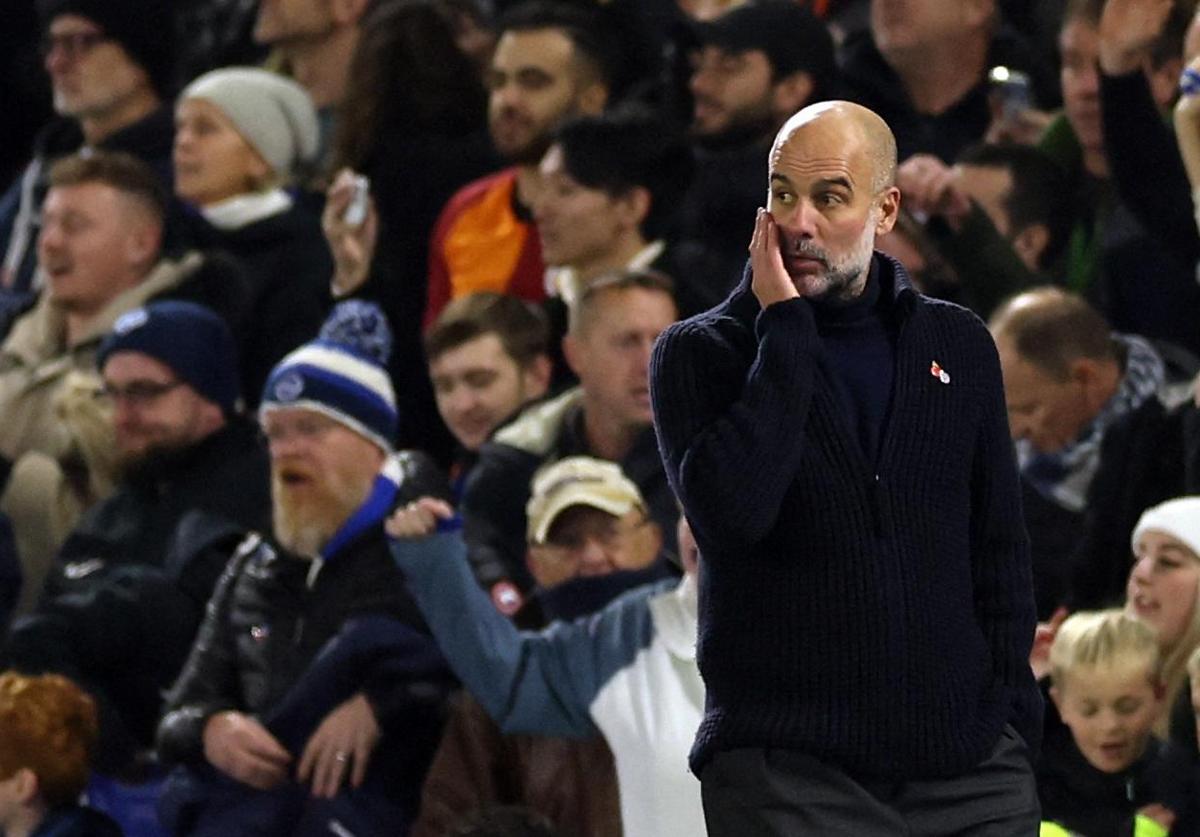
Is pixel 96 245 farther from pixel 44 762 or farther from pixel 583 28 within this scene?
pixel 44 762

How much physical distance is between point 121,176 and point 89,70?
1233 mm

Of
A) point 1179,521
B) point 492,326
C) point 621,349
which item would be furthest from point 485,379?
point 1179,521

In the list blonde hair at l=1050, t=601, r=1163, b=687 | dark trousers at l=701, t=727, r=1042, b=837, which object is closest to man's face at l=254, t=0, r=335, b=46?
blonde hair at l=1050, t=601, r=1163, b=687

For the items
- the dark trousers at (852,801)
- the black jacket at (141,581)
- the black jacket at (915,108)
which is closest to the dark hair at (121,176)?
the black jacket at (141,581)

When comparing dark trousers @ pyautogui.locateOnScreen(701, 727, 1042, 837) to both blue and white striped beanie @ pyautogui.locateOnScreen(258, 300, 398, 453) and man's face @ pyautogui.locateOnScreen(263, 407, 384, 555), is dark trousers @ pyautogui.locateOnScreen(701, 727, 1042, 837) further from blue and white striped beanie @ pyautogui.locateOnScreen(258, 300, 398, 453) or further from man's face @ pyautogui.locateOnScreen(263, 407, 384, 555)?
blue and white striped beanie @ pyautogui.locateOnScreen(258, 300, 398, 453)

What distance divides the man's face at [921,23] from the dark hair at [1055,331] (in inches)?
58.2

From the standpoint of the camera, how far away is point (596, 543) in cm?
667

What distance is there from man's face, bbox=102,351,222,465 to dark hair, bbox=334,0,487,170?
1243mm

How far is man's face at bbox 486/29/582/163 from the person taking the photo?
872 centimetres

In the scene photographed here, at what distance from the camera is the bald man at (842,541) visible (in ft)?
13.3

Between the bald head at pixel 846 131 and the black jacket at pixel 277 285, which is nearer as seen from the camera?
the bald head at pixel 846 131

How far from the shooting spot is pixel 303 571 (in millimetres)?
7035

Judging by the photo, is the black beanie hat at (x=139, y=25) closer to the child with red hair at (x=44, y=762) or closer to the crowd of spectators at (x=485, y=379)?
the crowd of spectators at (x=485, y=379)

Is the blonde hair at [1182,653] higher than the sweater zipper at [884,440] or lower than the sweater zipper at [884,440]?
lower
